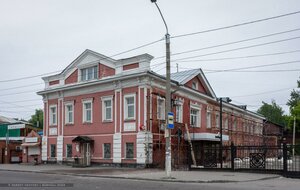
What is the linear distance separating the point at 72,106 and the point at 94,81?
4365 millimetres

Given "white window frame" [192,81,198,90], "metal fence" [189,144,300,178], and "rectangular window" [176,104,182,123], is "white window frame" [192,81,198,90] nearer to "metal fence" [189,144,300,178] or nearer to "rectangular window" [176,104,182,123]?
"rectangular window" [176,104,182,123]

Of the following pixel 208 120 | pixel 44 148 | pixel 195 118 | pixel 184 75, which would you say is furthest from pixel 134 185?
pixel 208 120

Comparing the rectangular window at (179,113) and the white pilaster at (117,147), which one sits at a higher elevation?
the rectangular window at (179,113)

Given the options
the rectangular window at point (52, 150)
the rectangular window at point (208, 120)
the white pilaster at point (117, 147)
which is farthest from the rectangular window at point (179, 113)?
the rectangular window at point (52, 150)

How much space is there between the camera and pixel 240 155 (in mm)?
28125

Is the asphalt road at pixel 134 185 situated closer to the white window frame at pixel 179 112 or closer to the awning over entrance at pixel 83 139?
the awning over entrance at pixel 83 139

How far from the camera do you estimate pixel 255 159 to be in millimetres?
24062

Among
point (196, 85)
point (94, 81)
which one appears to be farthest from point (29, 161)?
point (196, 85)

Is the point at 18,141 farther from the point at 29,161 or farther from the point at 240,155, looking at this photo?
the point at 240,155

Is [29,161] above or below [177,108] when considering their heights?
below

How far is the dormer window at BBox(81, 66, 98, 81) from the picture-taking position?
34250 mm

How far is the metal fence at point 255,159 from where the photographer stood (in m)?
22.3

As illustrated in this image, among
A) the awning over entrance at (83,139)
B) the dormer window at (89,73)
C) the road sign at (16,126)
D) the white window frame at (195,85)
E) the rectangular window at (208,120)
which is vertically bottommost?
the awning over entrance at (83,139)

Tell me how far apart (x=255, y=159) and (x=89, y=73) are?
17.4 m
